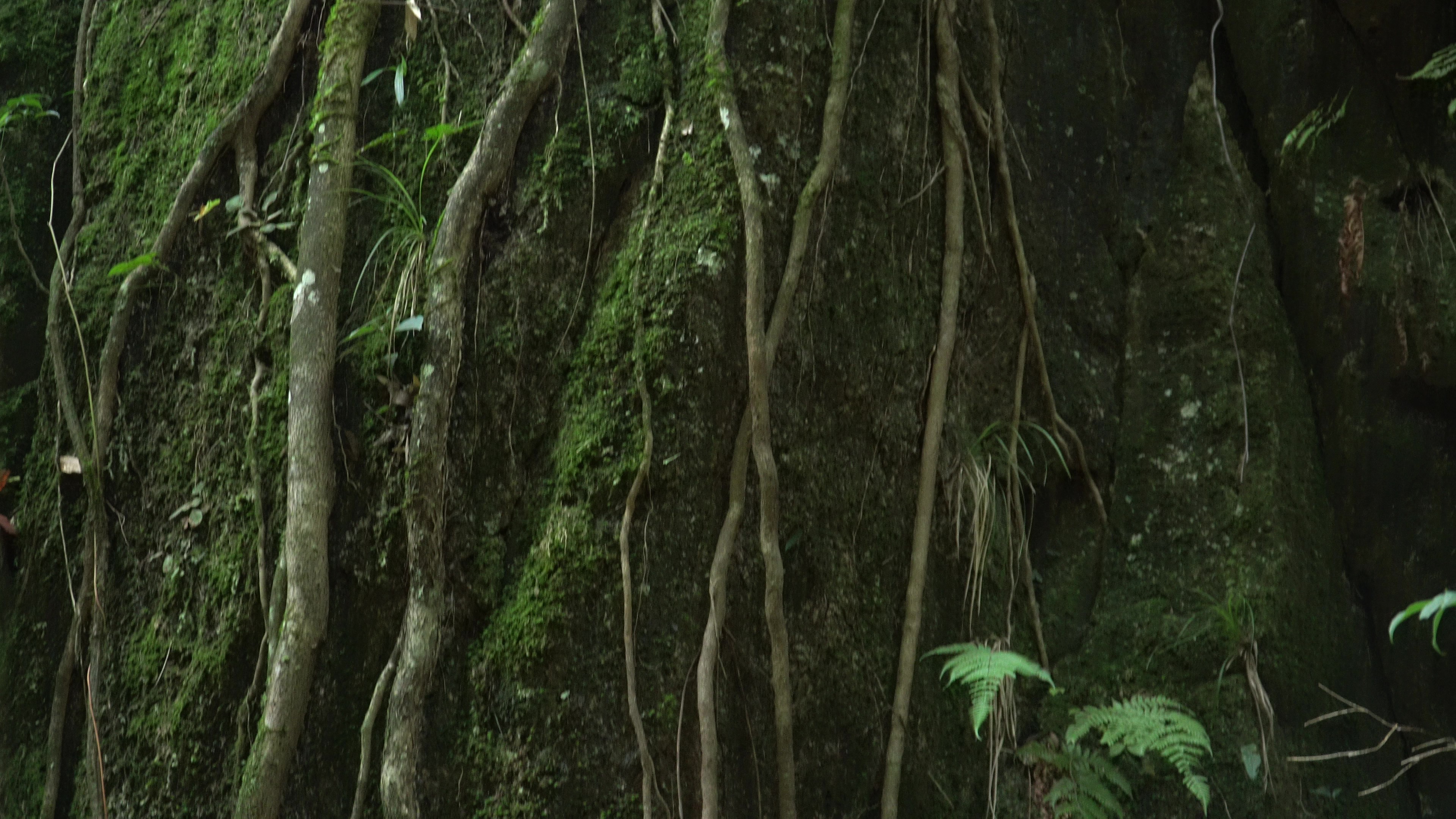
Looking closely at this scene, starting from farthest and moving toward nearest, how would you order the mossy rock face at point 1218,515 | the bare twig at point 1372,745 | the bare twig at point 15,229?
1. the bare twig at point 15,229
2. the mossy rock face at point 1218,515
3. the bare twig at point 1372,745

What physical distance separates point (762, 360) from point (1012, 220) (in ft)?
3.53

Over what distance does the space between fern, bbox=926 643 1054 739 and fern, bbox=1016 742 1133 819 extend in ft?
1.17

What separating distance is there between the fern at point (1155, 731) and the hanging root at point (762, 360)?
0.84 meters

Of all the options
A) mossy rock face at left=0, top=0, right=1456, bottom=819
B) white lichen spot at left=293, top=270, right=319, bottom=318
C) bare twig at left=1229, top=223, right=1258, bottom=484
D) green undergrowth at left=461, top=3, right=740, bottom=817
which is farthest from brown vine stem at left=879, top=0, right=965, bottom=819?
white lichen spot at left=293, top=270, right=319, bottom=318

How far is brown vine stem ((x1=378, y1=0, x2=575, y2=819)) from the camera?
2348 mm

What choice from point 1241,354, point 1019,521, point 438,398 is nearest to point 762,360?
point 438,398

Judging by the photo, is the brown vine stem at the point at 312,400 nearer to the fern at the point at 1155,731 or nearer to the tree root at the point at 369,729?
the tree root at the point at 369,729

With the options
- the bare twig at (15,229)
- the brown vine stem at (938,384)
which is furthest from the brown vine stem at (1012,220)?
the bare twig at (15,229)

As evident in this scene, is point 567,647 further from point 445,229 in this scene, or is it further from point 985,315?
point 985,315

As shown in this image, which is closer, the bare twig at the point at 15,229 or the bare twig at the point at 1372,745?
the bare twig at the point at 1372,745

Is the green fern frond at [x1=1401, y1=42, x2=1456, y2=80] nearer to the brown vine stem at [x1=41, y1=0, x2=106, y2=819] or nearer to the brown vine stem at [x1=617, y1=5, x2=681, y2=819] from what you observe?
the brown vine stem at [x1=617, y1=5, x2=681, y2=819]

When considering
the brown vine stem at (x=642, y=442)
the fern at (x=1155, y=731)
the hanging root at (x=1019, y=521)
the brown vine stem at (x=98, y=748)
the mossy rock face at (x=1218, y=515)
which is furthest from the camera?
the hanging root at (x=1019, y=521)

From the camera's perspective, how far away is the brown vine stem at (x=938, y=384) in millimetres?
2617

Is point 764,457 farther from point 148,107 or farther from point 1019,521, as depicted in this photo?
point 148,107
